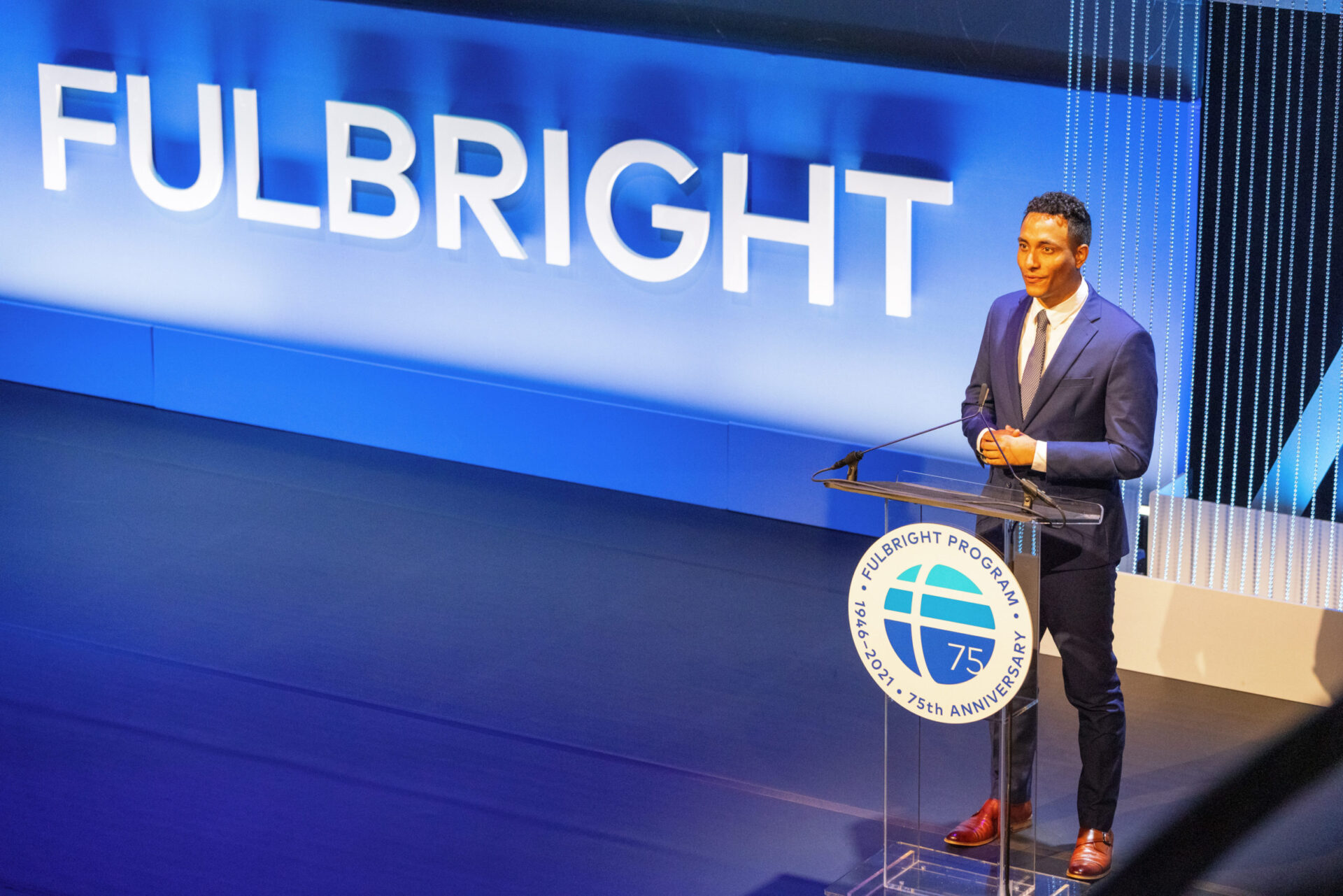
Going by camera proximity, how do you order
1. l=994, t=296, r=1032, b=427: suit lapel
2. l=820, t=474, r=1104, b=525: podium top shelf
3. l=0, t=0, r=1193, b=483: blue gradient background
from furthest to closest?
l=0, t=0, r=1193, b=483: blue gradient background
l=994, t=296, r=1032, b=427: suit lapel
l=820, t=474, r=1104, b=525: podium top shelf

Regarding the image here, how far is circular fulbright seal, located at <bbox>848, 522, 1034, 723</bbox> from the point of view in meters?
3.94

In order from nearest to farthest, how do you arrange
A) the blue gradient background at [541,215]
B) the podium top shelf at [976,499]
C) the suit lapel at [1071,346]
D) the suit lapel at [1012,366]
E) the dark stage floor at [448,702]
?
the podium top shelf at [976,499]
the suit lapel at [1071,346]
the suit lapel at [1012,366]
the dark stage floor at [448,702]
the blue gradient background at [541,215]

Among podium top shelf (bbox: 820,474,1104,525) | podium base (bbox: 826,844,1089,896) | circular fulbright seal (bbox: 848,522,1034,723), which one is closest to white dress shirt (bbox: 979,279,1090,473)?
podium top shelf (bbox: 820,474,1104,525)

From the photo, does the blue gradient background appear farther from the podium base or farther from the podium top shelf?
the podium base

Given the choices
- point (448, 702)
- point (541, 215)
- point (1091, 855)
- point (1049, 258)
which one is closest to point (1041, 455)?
point (1049, 258)

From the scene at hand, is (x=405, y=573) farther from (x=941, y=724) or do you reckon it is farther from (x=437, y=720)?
(x=941, y=724)

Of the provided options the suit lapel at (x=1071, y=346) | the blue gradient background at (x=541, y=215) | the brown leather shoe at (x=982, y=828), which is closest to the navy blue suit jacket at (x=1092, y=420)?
the suit lapel at (x=1071, y=346)

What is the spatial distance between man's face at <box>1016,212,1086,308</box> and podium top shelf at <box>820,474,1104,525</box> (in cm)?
47

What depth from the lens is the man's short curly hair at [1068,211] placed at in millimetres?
4047

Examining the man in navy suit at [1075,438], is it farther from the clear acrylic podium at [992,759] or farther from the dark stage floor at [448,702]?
the dark stage floor at [448,702]

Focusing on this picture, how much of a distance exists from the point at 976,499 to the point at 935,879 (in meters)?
0.92

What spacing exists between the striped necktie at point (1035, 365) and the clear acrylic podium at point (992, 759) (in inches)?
9.1

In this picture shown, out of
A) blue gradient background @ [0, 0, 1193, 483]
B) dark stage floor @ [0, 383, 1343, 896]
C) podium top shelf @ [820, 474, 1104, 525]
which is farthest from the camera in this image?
blue gradient background @ [0, 0, 1193, 483]

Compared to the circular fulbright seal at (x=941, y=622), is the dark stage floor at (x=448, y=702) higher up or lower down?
lower down
